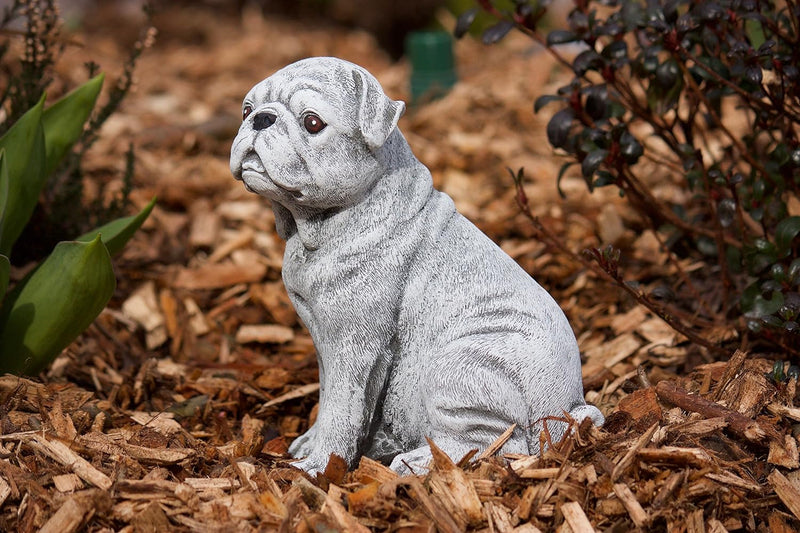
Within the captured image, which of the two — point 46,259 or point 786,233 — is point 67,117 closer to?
point 46,259

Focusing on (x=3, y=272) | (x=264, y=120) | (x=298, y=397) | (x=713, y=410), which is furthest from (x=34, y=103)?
(x=713, y=410)

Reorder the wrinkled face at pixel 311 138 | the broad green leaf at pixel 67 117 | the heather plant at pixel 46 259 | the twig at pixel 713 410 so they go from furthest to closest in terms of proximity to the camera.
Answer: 1. the broad green leaf at pixel 67 117
2. the heather plant at pixel 46 259
3. the twig at pixel 713 410
4. the wrinkled face at pixel 311 138

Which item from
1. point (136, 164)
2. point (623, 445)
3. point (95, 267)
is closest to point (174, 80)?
point (136, 164)

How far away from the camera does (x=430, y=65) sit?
22.2 feet

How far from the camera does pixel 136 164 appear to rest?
19.3 ft

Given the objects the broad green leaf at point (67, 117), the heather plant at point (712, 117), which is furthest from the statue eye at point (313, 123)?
the broad green leaf at point (67, 117)

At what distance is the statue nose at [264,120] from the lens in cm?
262

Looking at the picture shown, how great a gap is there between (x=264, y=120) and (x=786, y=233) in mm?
1825

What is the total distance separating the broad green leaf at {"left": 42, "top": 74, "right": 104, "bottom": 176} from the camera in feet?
11.5

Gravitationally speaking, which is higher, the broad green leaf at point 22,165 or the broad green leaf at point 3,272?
the broad green leaf at point 22,165

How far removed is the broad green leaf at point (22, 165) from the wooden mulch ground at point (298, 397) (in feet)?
2.08

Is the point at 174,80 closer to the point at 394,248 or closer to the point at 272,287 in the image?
the point at 272,287

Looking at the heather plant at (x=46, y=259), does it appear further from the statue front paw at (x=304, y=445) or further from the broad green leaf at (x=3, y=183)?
the statue front paw at (x=304, y=445)

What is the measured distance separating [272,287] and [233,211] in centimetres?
81
